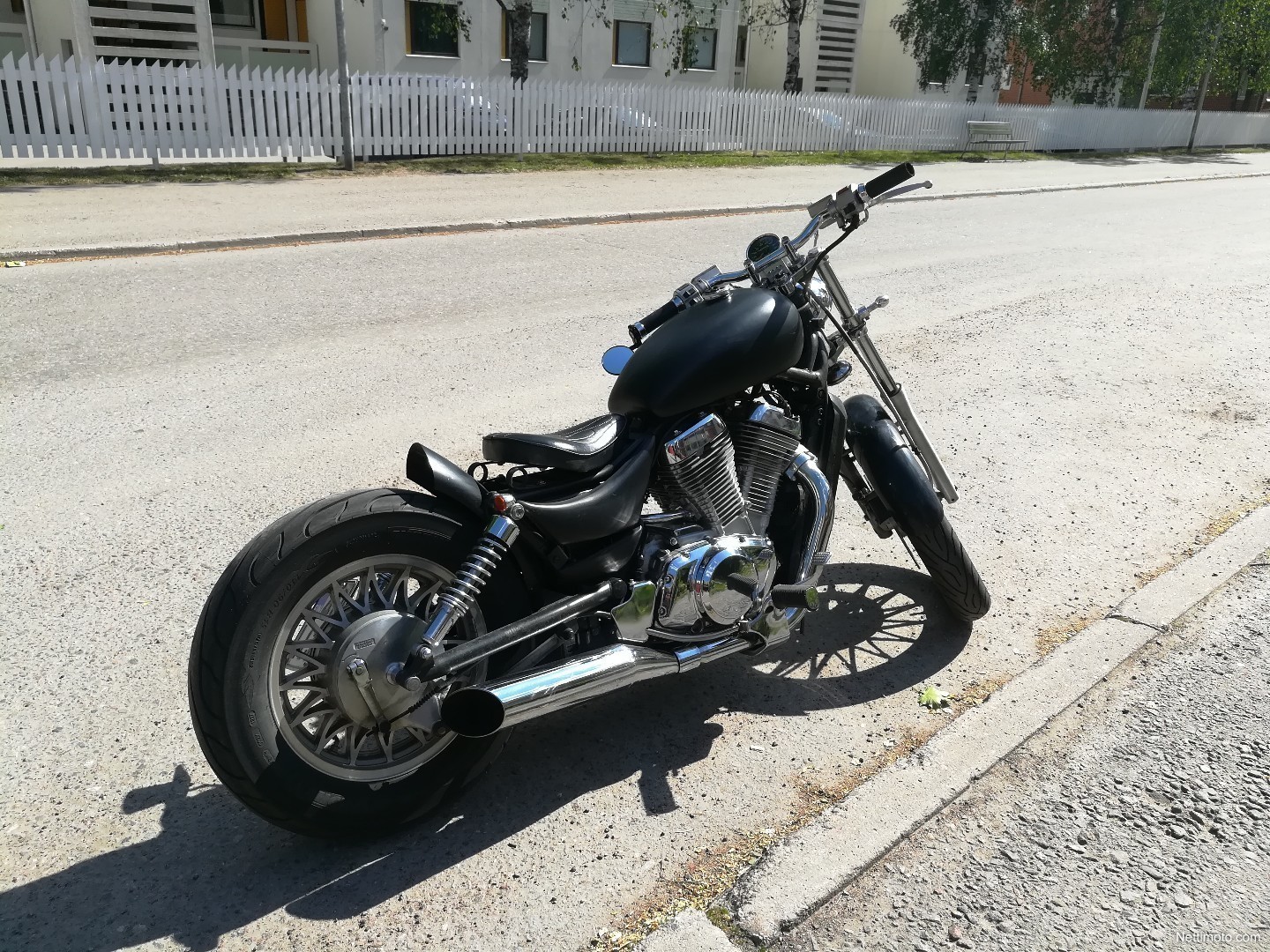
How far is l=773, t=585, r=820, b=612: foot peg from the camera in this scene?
3.38 m

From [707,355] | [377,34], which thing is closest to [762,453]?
[707,355]

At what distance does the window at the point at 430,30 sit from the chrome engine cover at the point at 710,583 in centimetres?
2323

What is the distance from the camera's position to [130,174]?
14.4 m

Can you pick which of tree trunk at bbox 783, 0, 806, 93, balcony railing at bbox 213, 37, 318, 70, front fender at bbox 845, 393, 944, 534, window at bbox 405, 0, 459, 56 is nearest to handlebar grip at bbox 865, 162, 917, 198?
front fender at bbox 845, 393, 944, 534

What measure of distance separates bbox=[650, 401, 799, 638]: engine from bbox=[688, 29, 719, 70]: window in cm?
3014

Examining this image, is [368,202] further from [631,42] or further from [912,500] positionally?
[631,42]

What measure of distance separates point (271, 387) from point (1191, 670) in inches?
199

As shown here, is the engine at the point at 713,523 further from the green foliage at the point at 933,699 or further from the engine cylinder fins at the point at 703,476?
the green foliage at the point at 933,699

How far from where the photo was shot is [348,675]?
2590 mm

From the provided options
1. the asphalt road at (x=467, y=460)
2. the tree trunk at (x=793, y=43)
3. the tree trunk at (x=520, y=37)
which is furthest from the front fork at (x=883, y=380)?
the tree trunk at (x=793, y=43)

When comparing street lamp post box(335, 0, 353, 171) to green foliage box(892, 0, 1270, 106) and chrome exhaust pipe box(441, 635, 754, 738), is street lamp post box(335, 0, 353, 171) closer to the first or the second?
chrome exhaust pipe box(441, 635, 754, 738)

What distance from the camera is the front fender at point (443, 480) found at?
105 inches

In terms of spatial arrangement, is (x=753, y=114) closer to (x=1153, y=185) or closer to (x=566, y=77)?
(x=566, y=77)

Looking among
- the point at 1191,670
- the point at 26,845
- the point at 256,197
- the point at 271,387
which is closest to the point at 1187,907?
the point at 1191,670
